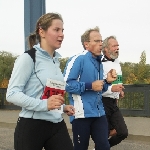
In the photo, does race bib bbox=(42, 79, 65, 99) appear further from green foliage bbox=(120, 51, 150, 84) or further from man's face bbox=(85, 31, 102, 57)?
green foliage bbox=(120, 51, 150, 84)

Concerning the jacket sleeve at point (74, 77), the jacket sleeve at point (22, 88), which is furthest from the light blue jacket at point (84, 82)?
the jacket sleeve at point (22, 88)

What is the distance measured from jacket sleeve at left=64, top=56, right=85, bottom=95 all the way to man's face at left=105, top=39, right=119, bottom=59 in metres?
1.09

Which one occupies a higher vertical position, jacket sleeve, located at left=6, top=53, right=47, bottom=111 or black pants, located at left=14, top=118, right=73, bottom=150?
jacket sleeve, located at left=6, top=53, right=47, bottom=111

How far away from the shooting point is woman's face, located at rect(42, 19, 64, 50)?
280 centimetres

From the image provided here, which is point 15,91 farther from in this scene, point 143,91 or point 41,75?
point 143,91

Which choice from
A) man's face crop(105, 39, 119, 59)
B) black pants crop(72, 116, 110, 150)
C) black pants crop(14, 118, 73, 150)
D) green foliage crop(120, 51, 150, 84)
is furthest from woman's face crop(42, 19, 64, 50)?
green foliage crop(120, 51, 150, 84)

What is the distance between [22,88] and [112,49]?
95.7 inches

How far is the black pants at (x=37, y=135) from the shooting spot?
2.70m

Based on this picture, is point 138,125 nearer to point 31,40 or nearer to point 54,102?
point 31,40

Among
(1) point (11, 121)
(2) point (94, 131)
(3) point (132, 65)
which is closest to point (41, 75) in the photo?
(2) point (94, 131)

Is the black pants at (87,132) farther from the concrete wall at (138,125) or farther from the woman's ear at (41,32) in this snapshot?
the concrete wall at (138,125)

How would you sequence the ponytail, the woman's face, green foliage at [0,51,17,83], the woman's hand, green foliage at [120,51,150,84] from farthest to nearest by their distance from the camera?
green foliage at [0,51,17,83], green foliage at [120,51,150,84], the ponytail, the woman's face, the woman's hand

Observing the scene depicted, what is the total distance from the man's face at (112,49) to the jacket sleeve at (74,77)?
3.56 feet

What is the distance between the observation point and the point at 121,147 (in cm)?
683
